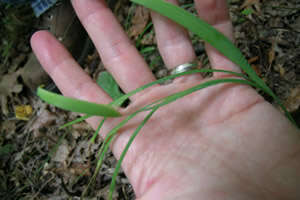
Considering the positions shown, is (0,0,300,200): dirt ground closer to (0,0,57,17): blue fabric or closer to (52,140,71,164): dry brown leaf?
(52,140,71,164): dry brown leaf

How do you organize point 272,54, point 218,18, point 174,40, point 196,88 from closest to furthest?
point 196,88 → point 218,18 → point 174,40 → point 272,54

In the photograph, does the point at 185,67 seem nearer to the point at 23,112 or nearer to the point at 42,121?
the point at 42,121

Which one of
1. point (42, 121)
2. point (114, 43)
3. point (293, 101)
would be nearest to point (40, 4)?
point (42, 121)

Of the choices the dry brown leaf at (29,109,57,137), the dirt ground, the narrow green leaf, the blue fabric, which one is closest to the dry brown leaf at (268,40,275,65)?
the dirt ground

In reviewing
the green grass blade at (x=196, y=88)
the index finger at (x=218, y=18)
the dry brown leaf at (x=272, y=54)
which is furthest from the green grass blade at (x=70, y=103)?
the dry brown leaf at (x=272, y=54)

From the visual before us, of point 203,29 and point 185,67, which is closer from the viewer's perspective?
point 203,29

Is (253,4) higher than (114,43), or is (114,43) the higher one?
(114,43)

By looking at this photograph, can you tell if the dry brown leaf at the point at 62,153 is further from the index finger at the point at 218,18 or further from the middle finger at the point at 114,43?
the index finger at the point at 218,18

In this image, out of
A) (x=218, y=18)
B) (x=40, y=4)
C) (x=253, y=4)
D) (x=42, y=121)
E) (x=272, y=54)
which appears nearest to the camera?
(x=218, y=18)
